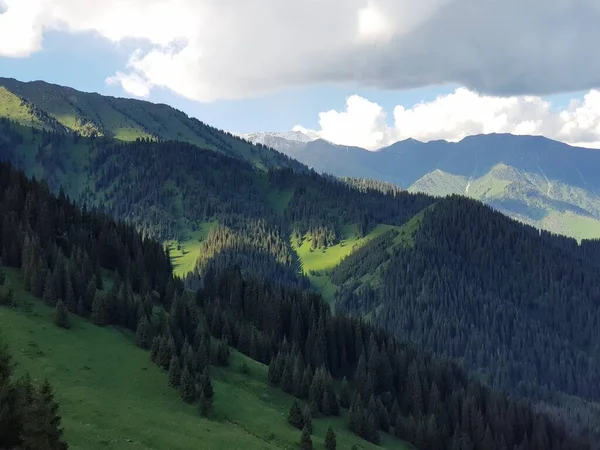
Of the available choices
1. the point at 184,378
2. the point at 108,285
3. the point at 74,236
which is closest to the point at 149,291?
the point at 108,285

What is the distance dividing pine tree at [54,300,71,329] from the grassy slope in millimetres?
1194

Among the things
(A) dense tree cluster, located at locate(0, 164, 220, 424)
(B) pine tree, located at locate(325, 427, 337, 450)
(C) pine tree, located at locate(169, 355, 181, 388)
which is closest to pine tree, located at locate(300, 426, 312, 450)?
(B) pine tree, located at locate(325, 427, 337, 450)

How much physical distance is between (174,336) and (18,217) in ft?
154

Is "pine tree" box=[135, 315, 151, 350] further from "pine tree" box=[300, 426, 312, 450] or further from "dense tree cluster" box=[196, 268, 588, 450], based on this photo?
"pine tree" box=[300, 426, 312, 450]

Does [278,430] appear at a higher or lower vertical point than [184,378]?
lower

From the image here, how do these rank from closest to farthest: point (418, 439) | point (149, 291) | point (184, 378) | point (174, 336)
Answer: point (184, 378) < point (174, 336) < point (418, 439) < point (149, 291)

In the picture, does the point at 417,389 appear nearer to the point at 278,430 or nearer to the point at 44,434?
the point at 278,430

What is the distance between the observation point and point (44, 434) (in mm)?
37312

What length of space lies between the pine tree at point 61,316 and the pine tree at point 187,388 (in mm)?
23305

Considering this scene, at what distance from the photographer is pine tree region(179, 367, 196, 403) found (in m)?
71.6

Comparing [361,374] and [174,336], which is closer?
[174,336]

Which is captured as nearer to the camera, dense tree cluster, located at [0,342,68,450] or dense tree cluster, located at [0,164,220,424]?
dense tree cluster, located at [0,342,68,450]

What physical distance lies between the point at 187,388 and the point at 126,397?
857 cm

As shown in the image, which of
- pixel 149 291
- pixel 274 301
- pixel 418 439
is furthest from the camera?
A: pixel 274 301
